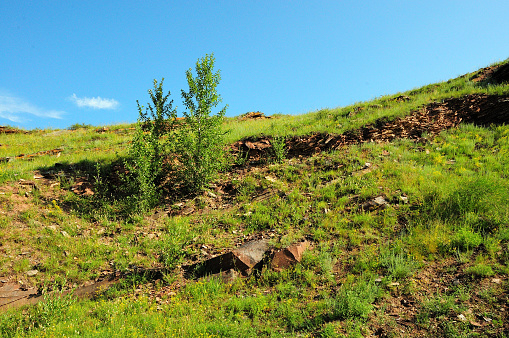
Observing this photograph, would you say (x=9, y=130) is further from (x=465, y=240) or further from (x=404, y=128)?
(x=465, y=240)

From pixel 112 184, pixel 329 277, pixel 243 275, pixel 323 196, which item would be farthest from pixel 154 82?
pixel 329 277

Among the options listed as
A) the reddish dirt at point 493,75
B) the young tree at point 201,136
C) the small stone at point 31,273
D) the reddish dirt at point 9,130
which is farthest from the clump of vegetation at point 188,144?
the reddish dirt at point 9,130

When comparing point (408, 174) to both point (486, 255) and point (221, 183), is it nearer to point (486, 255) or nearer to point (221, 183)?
point (486, 255)

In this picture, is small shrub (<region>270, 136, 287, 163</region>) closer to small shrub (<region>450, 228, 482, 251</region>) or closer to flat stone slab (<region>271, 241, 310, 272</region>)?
flat stone slab (<region>271, 241, 310, 272</region>)

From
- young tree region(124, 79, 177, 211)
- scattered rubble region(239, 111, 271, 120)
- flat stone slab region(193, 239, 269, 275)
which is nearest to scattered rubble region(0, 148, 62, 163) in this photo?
young tree region(124, 79, 177, 211)

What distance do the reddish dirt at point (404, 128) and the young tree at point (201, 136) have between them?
182 centimetres

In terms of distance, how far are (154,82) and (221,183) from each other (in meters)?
5.09

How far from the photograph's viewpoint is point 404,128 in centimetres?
1359

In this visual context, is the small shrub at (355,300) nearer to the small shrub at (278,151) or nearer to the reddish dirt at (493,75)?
the small shrub at (278,151)

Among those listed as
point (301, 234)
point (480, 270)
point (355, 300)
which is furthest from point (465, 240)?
point (301, 234)

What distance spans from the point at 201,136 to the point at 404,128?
9.12 metres

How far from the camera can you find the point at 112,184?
1190 centimetres

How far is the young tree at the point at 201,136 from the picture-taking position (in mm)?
11625

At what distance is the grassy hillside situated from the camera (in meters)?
5.39
